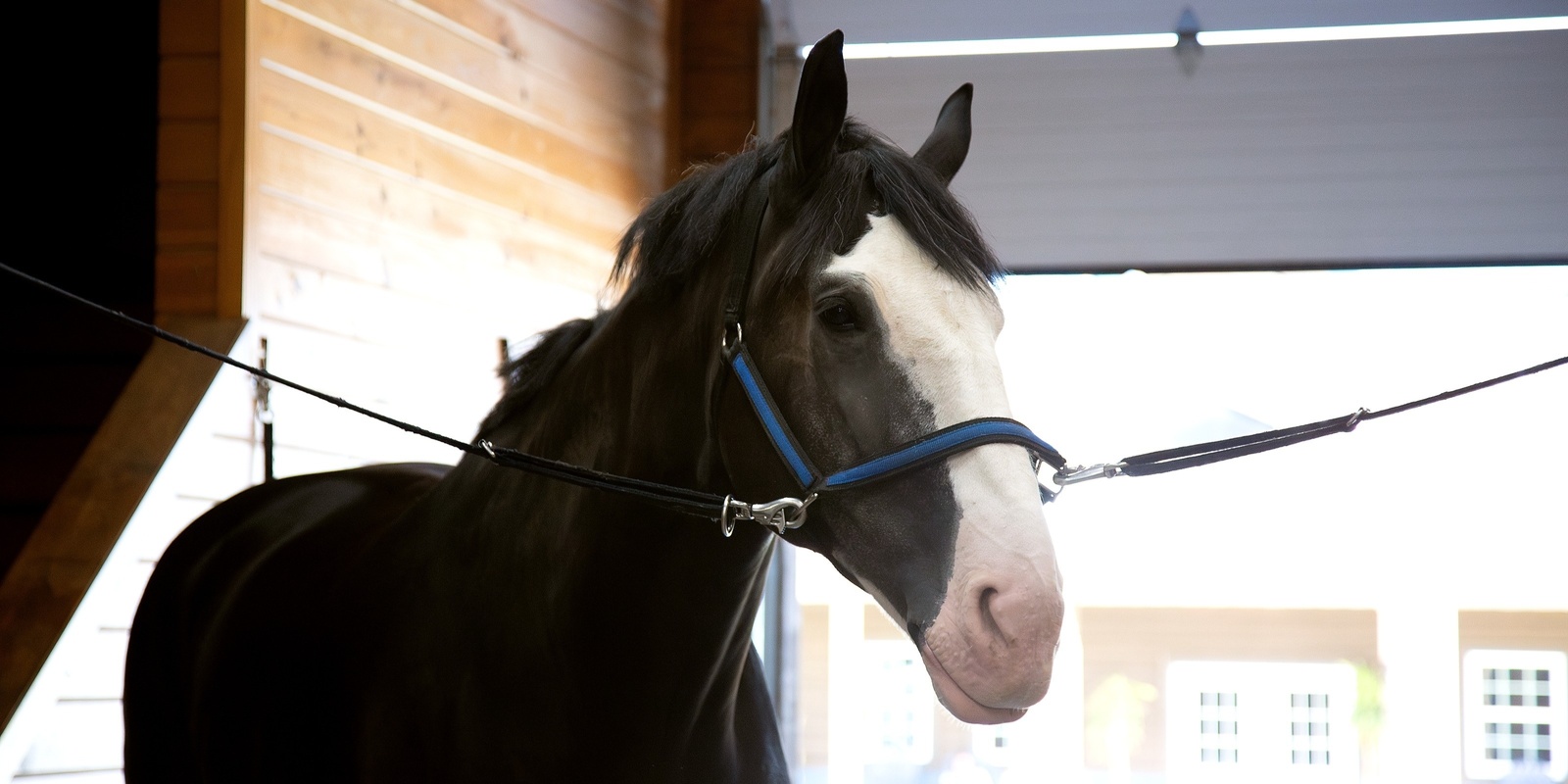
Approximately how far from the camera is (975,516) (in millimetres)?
1015

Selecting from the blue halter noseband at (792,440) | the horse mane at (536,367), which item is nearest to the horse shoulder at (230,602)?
the horse mane at (536,367)

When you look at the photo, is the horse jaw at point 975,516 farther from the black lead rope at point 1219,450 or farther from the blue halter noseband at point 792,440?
the black lead rope at point 1219,450

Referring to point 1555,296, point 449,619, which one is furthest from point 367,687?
point 1555,296

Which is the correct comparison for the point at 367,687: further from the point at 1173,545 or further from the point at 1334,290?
the point at 1173,545

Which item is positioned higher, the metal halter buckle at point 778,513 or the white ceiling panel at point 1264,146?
the white ceiling panel at point 1264,146

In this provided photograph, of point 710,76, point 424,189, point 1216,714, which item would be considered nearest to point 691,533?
point 424,189

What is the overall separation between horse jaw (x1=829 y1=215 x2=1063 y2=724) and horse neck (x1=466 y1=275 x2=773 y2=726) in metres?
0.23

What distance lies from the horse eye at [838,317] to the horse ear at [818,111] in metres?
0.17

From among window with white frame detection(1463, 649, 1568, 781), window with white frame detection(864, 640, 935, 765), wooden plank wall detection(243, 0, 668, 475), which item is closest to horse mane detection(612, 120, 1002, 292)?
wooden plank wall detection(243, 0, 668, 475)

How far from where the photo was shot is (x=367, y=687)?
143cm

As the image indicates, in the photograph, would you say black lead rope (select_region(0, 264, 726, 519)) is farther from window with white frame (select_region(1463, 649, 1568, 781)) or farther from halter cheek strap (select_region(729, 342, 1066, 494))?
window with white frame (select_region(1463, 649, 1568, 781))

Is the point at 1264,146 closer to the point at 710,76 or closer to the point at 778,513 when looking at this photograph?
the point at 710,76

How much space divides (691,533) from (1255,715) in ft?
18.8

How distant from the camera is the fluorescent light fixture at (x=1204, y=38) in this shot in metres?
4.57
